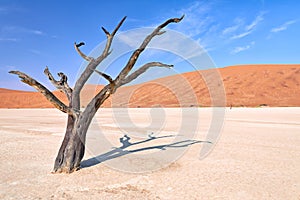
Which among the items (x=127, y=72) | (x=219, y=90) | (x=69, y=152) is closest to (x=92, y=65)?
(x=127, y=72)

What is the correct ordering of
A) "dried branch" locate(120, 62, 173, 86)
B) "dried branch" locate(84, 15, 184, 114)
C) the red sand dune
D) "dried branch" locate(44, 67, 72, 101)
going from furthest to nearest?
the red sand dune, "dried branch" locate(44, 67, 72, 101), "dried branch" locate(120, 62, 173, 86), "dried branch" locate(84, 15, 184, 114)

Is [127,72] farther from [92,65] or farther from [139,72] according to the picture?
[92,65]

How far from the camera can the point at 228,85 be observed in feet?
198

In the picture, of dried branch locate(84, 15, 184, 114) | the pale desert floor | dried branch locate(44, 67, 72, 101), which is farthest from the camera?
dried branch locate(44, 67, 72, 101)

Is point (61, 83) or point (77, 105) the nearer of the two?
point (77, 105)

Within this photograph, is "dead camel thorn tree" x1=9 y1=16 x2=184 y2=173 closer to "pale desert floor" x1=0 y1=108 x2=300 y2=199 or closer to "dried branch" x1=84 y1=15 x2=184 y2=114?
"dried branch" x1=84 y1=15 x2=184 y2=114

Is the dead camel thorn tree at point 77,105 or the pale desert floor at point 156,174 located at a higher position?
the dead camel thorn tree at point 77,105

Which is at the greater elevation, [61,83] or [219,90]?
[219,90]

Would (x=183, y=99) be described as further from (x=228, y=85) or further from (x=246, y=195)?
(x=246, y=195)

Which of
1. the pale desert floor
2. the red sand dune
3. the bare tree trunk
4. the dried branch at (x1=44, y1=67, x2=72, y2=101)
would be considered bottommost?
the pale desert floor

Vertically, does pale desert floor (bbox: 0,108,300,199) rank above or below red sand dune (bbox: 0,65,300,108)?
below

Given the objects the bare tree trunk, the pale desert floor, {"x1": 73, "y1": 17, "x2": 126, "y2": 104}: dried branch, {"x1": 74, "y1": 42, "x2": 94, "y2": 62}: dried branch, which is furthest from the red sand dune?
the bare tree trunk

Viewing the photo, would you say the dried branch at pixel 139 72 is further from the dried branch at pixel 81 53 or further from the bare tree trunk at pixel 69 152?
the bare tree trunk at pixel 69 152

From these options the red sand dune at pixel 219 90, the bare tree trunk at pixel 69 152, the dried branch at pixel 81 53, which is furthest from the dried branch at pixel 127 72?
the red sand dune at pixel 219 90
